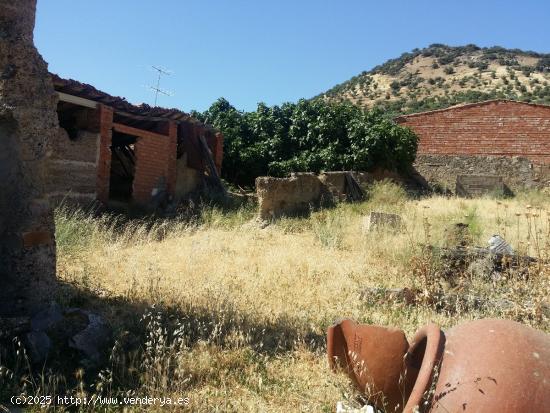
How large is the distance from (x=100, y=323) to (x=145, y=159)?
9006 millimetres

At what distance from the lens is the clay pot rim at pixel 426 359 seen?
2457 millimetres

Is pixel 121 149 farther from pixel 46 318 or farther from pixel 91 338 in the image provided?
pixel 91 338

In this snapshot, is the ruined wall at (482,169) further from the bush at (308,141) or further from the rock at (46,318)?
the rock at (46,318)

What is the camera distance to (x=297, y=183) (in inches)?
485

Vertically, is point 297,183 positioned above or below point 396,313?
above

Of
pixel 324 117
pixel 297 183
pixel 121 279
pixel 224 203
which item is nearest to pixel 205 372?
pixel 121 279

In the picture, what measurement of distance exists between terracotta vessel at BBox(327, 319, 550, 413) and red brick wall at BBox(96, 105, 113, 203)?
9073 millimetres

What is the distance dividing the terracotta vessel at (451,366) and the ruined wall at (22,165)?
2505mm

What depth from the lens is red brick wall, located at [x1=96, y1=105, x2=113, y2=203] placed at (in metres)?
11.0

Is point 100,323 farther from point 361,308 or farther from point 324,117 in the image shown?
point 324,117

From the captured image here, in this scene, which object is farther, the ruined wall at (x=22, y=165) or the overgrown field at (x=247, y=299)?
the ruined wall at (x=22, y=165)

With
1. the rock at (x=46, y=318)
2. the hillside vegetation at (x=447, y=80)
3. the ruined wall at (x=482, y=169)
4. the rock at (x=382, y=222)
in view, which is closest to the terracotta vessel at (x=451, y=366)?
the rock at (x=46, y=318)

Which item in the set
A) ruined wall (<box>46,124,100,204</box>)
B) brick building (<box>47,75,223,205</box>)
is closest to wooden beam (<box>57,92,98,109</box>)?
brick building (<box>47,75,223,205</box>)

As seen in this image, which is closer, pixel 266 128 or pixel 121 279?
pixel 121 279
